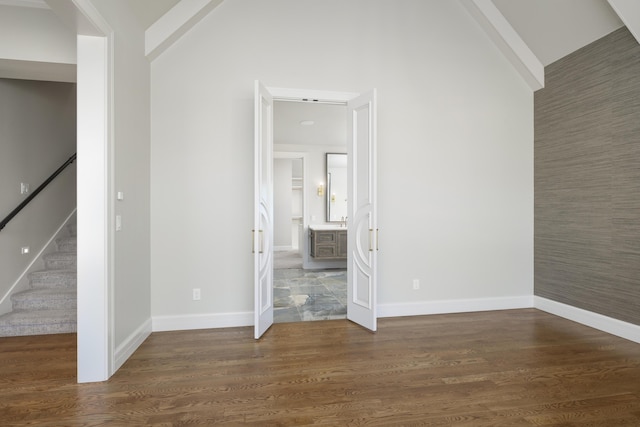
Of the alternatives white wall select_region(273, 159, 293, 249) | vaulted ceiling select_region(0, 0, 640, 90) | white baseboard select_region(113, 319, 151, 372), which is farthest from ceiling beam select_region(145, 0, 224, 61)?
white wall select_region(273, 159, 293, 249)

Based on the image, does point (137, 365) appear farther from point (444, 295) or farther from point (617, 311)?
point (617, 311)

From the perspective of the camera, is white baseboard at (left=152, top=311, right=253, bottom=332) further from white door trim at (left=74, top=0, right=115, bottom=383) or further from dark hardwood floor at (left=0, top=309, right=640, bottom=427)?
white door trim at (left=74, top=0, right=115, bottom=383)

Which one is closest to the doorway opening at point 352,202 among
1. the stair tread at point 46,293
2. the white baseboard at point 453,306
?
the white baseboard at point 453,306

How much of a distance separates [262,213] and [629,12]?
3.49 metres

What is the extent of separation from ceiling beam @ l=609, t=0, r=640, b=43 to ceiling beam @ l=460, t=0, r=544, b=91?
1023 millimetres

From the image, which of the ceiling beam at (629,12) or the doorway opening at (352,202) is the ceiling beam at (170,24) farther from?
the ceiling beam at (629,12)

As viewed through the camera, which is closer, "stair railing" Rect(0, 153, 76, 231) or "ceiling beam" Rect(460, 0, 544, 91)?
"stair railing" Rect(0, 153, 76, 231)

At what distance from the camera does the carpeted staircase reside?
3.22 meters

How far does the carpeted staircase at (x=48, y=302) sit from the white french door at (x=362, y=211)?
2.77m

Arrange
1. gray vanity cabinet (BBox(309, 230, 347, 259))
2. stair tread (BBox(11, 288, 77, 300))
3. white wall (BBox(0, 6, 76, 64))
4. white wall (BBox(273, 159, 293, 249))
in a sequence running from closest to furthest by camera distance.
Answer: white wall (BBox(0, 6, 76, 64)), stair tread (BBox(11, 288, 77, 300)), gray vanity cabinet (BBox(309, 230, 347, 259)), white wall (BBox(273, 159, 293, 249))

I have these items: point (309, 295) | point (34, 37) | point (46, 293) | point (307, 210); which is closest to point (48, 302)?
point (46, 293)

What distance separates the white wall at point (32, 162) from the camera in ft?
11.5

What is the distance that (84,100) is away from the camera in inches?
92.1

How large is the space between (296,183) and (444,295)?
24.1ft
